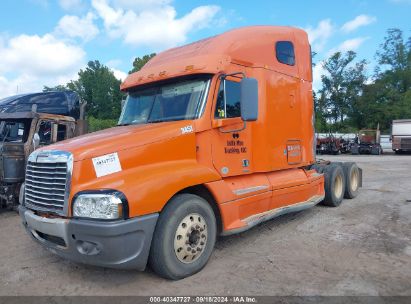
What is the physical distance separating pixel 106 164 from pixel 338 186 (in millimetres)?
6339

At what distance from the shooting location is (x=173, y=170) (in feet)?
14.7

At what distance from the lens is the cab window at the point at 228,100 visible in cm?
529

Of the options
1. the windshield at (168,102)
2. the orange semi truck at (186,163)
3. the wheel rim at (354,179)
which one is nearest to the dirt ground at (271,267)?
the orange semi truck at (186,163)

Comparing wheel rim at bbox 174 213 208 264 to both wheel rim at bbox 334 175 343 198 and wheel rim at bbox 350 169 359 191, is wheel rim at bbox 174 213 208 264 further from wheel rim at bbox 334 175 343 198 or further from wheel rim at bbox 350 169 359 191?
wheel rim at bbox 350 169 359 191

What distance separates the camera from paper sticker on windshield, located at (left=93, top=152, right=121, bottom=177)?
4.15m

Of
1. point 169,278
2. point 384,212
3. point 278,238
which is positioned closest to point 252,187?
point 278,238

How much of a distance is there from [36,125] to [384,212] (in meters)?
7.92

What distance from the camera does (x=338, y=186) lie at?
890 centimetres

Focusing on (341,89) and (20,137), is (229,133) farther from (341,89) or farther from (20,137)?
(341,89)

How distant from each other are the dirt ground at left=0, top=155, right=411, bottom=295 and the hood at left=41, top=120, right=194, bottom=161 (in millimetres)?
1556

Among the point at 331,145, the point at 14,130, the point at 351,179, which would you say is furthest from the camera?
the point at 331,145

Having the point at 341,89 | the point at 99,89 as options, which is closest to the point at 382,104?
the point at 341,89

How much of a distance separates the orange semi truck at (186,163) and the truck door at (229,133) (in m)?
0.02

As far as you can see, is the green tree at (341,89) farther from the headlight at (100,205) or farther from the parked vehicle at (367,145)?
the headlight at (100,205)
